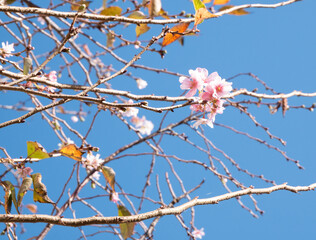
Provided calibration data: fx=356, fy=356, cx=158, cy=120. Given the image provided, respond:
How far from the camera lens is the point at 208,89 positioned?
2.82ft

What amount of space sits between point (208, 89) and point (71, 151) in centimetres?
37

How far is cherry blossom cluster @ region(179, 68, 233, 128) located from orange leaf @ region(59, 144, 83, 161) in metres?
0.31

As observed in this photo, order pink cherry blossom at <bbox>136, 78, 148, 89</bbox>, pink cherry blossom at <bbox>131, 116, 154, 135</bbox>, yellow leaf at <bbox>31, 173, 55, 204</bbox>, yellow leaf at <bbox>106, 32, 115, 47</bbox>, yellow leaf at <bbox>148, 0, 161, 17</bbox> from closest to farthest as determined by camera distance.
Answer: yellow leaf at <bbox>31, 173, 55, 204</bbox>, yellow leaf at <bbox>148, 0, 161, 17</bbox>, yellow leaf at <bbox>106, 32, 115, 47</bbox>, pink cherry blossom at <bbox>136, 78, 148, 89</bbox>, pink cherry blossom at <bbox>131, 116, 154, 135</bbox>

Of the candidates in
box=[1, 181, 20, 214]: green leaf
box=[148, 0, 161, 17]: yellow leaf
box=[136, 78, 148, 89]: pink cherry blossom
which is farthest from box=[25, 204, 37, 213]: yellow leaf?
box=[148, 0, 161, 17]: yellow leaf

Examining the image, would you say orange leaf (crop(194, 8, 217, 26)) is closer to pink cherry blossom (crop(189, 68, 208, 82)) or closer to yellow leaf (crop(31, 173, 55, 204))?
pink cherry blossom (crop(189, 68, 208, 82))

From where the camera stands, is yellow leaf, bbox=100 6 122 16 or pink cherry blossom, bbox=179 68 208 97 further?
yellow leaf, bbox=100 6 122 16

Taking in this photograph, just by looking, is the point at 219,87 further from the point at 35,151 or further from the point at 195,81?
the point at 35,151

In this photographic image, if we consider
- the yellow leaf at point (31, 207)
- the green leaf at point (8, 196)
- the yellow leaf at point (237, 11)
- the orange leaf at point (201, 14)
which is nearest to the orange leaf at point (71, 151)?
the green leaf at point (8, 196)

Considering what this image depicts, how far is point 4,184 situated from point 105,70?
1.30m

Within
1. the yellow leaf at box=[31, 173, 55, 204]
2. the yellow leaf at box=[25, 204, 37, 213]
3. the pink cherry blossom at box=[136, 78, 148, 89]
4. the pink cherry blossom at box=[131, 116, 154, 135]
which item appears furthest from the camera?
the pink cherry blossom at box=[131, 116, 154, 135]

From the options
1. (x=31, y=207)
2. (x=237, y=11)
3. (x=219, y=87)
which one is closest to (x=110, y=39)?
(x=237, y=11)

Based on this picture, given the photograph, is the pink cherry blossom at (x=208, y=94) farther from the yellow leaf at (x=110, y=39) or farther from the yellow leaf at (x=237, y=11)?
the yellow leaf at (x=110, y=39)

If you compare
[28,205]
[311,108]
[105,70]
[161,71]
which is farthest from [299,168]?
[28,205]

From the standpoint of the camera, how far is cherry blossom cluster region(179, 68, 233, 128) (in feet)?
2.81
